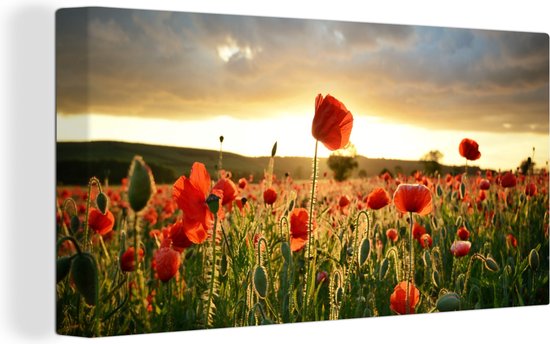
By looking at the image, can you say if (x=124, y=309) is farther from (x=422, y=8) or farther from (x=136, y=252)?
(x=422, y=8)

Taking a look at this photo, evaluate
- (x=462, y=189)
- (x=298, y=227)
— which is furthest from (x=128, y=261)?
(x=462, y=189)

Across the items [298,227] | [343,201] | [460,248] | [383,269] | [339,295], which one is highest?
[343,201]

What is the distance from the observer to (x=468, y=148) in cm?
502

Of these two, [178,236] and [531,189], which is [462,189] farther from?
[178,236]

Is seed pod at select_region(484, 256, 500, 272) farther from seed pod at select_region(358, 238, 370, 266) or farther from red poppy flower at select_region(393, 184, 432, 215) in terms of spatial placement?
seed pod at select_region(358, 238, 370, 266)

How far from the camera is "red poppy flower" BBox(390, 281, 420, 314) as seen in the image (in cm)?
483

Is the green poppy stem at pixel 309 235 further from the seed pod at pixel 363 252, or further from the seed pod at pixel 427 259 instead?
the seed pod at pixel 427 259

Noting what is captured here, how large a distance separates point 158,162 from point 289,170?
653 mm

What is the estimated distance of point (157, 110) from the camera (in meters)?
4.30

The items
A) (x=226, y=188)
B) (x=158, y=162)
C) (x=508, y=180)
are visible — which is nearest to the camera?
(x=158, y=162)

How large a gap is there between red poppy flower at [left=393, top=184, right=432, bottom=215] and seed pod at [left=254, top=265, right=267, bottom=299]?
815 millimetres

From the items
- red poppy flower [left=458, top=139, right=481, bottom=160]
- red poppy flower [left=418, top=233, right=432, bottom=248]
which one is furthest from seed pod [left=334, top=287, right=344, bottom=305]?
red poppy flower [left=458, top=139, right=481, bottom=160]

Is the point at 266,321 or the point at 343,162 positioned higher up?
the point at 343,162

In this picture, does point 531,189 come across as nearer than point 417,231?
No
